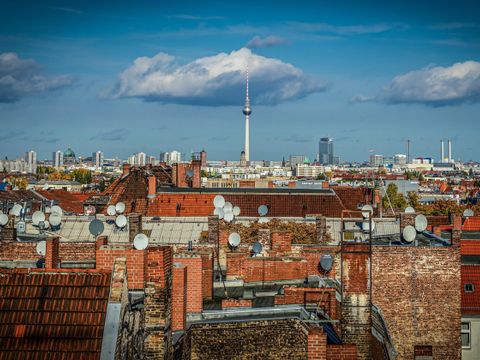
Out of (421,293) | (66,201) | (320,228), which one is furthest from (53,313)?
(66,201)

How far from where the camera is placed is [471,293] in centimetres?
3422

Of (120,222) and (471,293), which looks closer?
(471,293)

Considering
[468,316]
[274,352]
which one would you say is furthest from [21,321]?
[468,316]

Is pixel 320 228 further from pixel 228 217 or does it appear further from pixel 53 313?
pixel 53 313

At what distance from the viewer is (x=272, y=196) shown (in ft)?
205

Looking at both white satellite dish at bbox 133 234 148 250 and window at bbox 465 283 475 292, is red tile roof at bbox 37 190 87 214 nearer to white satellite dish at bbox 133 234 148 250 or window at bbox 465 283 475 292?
window at bbox 465 283 475 292

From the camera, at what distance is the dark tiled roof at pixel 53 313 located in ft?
43.0

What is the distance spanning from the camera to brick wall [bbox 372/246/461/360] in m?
28.8

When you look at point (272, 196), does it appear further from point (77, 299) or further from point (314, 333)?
point (77, 299)

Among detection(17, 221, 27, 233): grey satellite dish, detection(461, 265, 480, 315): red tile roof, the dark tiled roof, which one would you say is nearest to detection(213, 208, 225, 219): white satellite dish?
detection(17, 221, 27, 233): grey satellite dish

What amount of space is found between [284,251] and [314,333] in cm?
1609

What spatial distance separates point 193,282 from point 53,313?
7.69m

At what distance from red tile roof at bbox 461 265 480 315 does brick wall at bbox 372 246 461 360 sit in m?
4.52

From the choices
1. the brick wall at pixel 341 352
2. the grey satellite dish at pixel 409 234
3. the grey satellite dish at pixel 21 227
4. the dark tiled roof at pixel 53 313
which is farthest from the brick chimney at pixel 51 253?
the grey satellite dish at pixel 21 227
